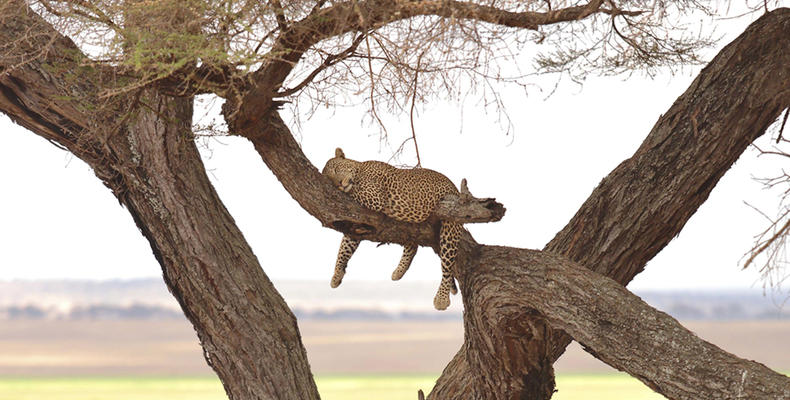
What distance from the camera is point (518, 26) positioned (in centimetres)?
420

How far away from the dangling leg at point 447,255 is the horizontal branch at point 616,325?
170 millimetres

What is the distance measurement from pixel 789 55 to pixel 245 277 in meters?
3.31

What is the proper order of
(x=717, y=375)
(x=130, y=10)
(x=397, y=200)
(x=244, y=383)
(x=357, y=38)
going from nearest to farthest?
(x=130, y=10) → (x=717, y=375) → (x=357, y=38) → (x=397, y=200) → (x=244, y=383)

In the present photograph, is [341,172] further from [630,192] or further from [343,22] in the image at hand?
[630,192]

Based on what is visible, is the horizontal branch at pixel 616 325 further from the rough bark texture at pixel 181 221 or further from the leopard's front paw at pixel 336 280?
the rough bark texture at pixel 181 221

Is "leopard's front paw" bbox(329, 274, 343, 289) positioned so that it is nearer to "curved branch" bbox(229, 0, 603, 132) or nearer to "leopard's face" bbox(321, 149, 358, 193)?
"leopard's face" bbox(321, 149, 358, 193)

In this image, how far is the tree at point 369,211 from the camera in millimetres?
3992

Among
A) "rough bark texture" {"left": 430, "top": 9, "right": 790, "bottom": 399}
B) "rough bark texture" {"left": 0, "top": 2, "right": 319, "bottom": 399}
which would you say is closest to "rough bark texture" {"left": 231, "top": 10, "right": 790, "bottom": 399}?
"rough bark texture" {"left": 430, "top": 9, "right": 790, "bottom": 399}

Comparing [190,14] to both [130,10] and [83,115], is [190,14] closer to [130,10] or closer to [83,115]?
[130,10]

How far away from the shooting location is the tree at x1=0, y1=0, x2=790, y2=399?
3.99 meters

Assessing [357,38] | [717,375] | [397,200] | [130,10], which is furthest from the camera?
[397,200]

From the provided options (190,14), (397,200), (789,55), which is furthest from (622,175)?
(190,14)

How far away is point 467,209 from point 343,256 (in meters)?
0.89

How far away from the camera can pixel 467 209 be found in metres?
4.35
